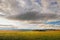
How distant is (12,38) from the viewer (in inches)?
36.2

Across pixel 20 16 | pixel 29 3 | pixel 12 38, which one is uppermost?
pixel 29 3

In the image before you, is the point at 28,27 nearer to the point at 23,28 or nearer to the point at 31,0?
the point at 23,28

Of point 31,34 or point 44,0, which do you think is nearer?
point 31,34

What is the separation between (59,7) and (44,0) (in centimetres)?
13

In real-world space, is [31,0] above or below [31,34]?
above

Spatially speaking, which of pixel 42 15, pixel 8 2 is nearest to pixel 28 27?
pixel 42 15

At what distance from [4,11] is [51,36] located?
1.32ft

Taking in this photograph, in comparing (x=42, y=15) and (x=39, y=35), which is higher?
(x=42, y=15)

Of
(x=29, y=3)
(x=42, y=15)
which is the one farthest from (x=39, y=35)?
(x=29, y=3)

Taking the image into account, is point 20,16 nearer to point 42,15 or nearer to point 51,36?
point 42,15

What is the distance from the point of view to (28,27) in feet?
3.07

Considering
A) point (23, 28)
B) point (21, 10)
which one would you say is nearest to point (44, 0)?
point (21, 10)

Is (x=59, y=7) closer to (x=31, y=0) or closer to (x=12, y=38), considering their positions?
(x=31, y=0)

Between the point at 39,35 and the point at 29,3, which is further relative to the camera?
the point at 29,3
